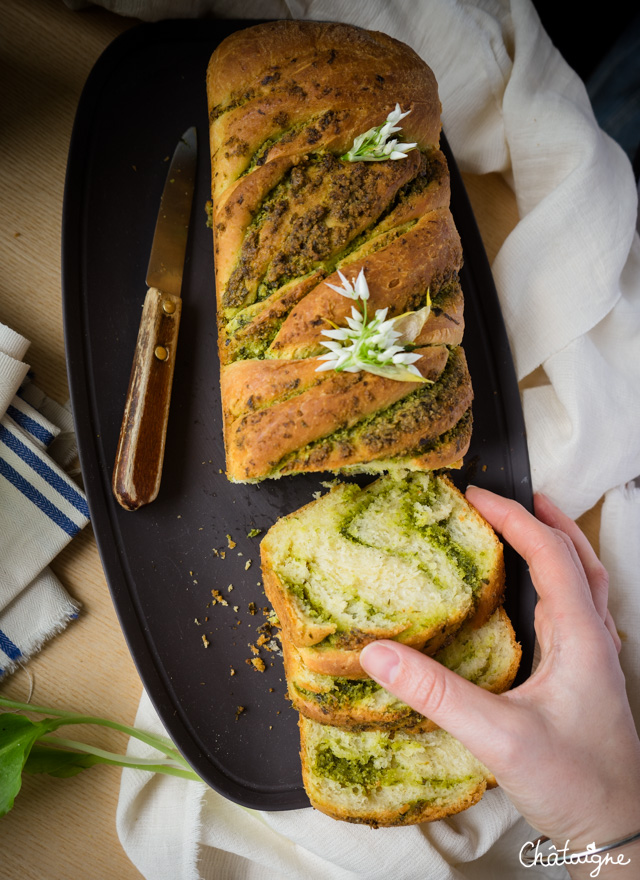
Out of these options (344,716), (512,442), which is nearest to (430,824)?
(344,716)

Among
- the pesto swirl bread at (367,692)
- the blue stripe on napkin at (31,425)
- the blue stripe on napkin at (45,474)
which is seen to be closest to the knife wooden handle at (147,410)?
the blue stripe on napkin at (45,474)

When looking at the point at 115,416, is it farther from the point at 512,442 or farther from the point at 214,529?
the point at 512,442

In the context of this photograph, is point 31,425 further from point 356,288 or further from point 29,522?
point 356,288

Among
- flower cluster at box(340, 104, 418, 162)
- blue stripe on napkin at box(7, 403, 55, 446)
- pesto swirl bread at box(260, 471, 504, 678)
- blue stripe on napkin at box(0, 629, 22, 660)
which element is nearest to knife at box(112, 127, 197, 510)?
blue stripe on napkin at box(7, 403, 55, 446)

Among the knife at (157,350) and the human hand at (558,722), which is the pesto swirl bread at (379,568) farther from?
the knife at (157,350)

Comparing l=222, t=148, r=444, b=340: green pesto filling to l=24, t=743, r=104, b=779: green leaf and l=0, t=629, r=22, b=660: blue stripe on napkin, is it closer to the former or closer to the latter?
l=0, t=629, r=22, b=660: blue stripe on napkin

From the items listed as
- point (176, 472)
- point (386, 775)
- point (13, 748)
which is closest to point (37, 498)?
point (176, 472)
